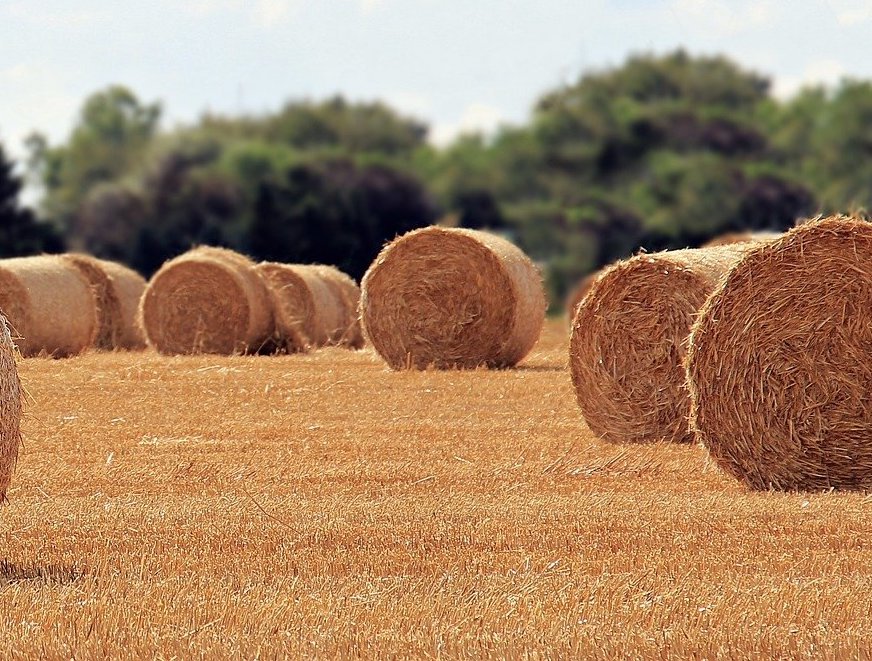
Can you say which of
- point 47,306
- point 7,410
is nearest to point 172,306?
point 47,306

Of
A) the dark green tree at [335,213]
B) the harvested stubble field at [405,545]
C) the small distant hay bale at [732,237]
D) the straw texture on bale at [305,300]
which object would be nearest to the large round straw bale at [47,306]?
the straw texture on bale at [305,300]

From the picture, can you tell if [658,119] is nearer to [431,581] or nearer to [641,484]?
[641,484]

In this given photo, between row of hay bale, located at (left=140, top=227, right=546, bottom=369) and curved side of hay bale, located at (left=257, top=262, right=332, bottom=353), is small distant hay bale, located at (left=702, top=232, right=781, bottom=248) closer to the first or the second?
row of hay bale, located at (left=140, top=227, right=546, bottom=369)

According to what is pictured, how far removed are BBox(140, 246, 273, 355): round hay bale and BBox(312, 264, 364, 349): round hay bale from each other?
11.2 ft

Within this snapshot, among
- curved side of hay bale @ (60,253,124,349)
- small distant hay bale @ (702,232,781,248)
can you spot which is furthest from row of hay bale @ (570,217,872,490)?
curved side of hay bale @ (60,253,124,349)

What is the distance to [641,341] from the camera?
1279 cm

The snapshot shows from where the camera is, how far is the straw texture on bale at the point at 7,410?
313 inches

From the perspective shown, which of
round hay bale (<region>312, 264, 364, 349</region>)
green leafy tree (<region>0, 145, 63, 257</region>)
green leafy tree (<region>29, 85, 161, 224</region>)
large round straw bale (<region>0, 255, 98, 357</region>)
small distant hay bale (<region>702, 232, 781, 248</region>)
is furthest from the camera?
green leafy tree (<region>0, 145, 63, 257</region>)

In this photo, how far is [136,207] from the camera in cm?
2755

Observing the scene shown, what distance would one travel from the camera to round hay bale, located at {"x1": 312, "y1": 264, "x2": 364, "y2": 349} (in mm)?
26203

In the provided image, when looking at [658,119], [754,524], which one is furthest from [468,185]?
[754,524]

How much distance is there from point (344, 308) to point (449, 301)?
798 cm

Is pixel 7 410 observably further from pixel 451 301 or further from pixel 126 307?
pixel 126 307

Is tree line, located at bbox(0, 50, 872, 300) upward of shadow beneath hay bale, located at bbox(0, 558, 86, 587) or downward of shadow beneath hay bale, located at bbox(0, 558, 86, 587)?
upward
